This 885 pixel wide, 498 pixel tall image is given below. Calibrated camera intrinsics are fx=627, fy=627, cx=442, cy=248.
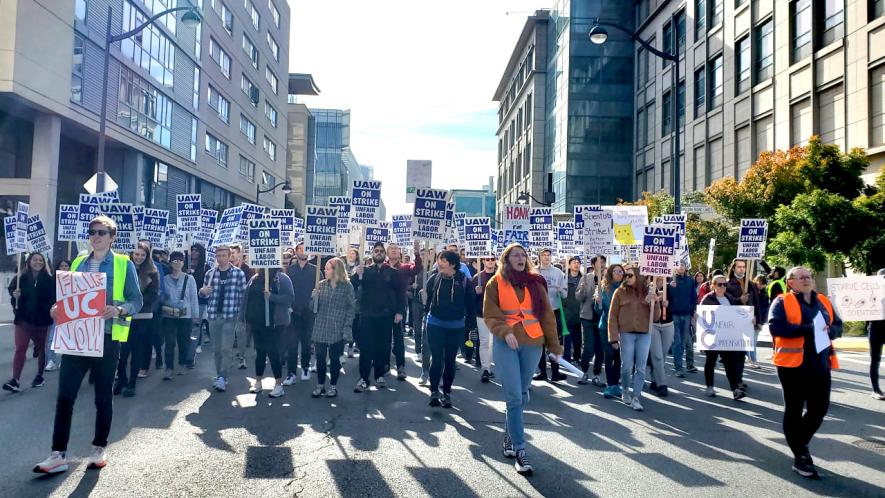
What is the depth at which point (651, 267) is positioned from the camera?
8898 millimetres

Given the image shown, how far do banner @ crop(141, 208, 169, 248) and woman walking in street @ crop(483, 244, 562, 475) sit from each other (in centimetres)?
1025

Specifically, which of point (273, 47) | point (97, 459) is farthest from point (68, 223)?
point (273, 47)

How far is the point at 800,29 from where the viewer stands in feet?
80.8

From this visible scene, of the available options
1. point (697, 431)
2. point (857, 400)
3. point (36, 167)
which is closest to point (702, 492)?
point (697, 431)

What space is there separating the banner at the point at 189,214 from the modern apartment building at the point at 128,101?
28.4 ft

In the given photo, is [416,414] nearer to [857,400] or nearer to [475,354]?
[475,354]

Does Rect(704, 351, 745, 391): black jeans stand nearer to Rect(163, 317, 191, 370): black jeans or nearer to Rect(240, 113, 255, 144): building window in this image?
Rect(163, 317, 191, 370): black jeans

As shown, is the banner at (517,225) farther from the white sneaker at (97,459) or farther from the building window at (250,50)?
the building window at (250,50)

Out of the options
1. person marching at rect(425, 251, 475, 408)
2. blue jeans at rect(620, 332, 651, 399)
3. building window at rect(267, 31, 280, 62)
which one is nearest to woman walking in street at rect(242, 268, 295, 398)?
person marching at rect(425, 251, 475, 408)

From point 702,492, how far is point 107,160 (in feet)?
91.3

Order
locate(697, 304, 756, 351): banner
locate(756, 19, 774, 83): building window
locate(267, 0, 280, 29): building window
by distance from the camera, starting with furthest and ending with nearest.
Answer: locate(267, 0, 280, 29): building window → locate(756, 19, 774, 83): building window → locate(697, 304, 756, 351): banner

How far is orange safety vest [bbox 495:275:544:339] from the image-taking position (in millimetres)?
5609

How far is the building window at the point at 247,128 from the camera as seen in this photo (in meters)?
42.8

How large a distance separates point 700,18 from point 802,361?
34.0 metres
